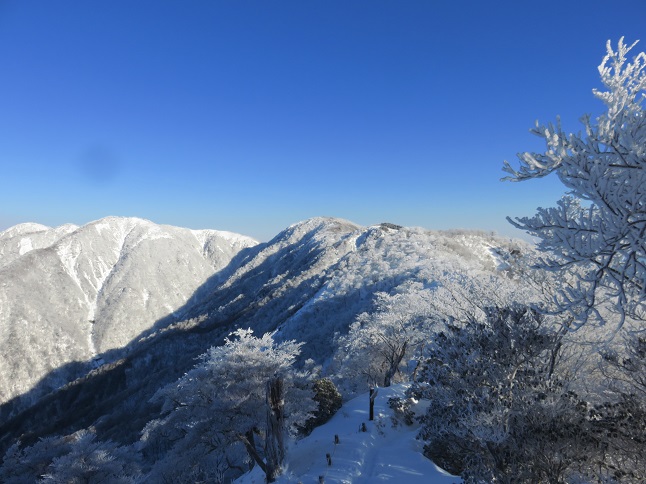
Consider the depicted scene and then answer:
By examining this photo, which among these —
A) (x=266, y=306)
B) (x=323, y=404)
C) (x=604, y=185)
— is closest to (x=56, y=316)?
(x=266, y=306)

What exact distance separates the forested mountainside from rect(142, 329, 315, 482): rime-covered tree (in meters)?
10.9

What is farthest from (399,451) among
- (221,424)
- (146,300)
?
(146,300)

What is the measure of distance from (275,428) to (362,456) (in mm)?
4221

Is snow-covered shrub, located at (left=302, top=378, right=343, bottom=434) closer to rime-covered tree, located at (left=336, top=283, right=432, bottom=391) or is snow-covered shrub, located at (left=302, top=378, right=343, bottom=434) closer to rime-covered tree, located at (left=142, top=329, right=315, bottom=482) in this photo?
rime-covered tree, located at (left=142, top=329, right=315, bottom=482)

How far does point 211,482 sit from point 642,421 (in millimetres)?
27373

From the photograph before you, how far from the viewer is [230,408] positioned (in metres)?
15.9

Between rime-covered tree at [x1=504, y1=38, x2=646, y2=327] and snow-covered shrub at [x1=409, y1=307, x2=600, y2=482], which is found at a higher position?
rime-covered tree at [x1=504, y1=38, x2=646, y2=327]

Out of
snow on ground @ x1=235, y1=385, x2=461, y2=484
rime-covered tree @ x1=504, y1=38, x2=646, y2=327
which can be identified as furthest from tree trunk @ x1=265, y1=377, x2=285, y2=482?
rime-covered tree @ x1=504, y1=38, x2=646, y2=327

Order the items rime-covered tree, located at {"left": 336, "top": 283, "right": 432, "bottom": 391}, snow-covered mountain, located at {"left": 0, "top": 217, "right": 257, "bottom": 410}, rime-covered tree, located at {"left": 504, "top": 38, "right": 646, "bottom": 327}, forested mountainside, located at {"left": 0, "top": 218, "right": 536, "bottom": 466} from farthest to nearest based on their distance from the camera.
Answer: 1. snow-covered mountain, located at {"left": 0, "top": 217, "right": 257, "bottom": 410}
2. forested mountainside, located at {"left": 0, "top": 218, "right": 536, "bottom": 466}
3. rime-covered tree, located at {"left": 336, "top": 283, "right": 432, "bottom": 391}
4. rime-covered tree, located at {"left": 504, "top": 38, "right": 646, "bottom": 327}

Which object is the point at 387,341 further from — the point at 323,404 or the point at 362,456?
the point at 362,456

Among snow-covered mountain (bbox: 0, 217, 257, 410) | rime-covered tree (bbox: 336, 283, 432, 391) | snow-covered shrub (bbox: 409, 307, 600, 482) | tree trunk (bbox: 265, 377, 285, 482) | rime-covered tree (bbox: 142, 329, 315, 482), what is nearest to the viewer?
snow-covered shrub (bbox: 409, 307, 600, 482)

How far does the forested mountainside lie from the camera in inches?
1549

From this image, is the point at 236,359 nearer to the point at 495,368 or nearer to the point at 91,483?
the point at 495,368

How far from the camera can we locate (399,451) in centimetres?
1545
